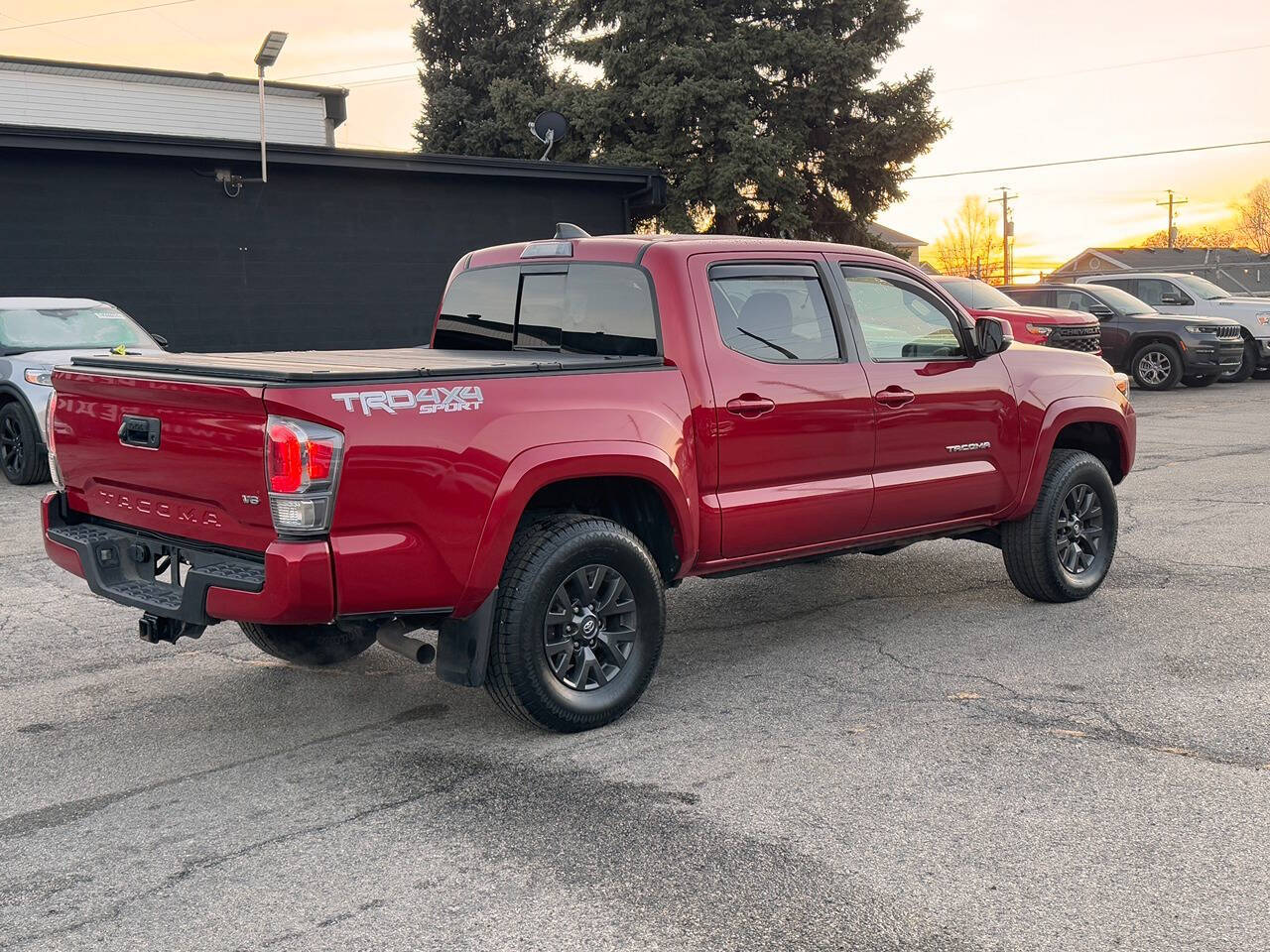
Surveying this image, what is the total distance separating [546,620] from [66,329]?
955 cm

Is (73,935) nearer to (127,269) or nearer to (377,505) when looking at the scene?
(377,505)

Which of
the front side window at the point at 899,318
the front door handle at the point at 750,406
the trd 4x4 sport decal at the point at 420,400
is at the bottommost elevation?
the front door handle at the point at 750,406

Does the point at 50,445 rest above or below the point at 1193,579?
above

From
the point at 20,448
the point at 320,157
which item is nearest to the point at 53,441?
the point at 20,448

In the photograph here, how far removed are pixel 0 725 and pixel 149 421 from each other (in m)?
1.47

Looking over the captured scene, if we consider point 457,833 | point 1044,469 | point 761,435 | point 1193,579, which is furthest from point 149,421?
point 1193,579

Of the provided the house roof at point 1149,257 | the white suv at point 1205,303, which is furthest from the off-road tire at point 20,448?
the house roof at point 1149,257

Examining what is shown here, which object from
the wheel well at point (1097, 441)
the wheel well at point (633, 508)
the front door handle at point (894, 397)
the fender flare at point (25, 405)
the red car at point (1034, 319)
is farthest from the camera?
the red car at point (1034, 319)

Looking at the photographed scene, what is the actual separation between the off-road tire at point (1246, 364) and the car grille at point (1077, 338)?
4.90 meters

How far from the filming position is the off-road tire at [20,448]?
1127 centimetres

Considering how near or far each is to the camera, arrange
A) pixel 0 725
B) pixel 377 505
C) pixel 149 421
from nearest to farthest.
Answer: pixel 377 505 → pixel 149 421 → pixel 0 725

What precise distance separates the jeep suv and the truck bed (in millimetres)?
17200

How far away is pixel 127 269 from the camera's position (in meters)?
17.8

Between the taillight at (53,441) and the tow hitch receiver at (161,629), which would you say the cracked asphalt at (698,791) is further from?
the taillight at (53,441)
